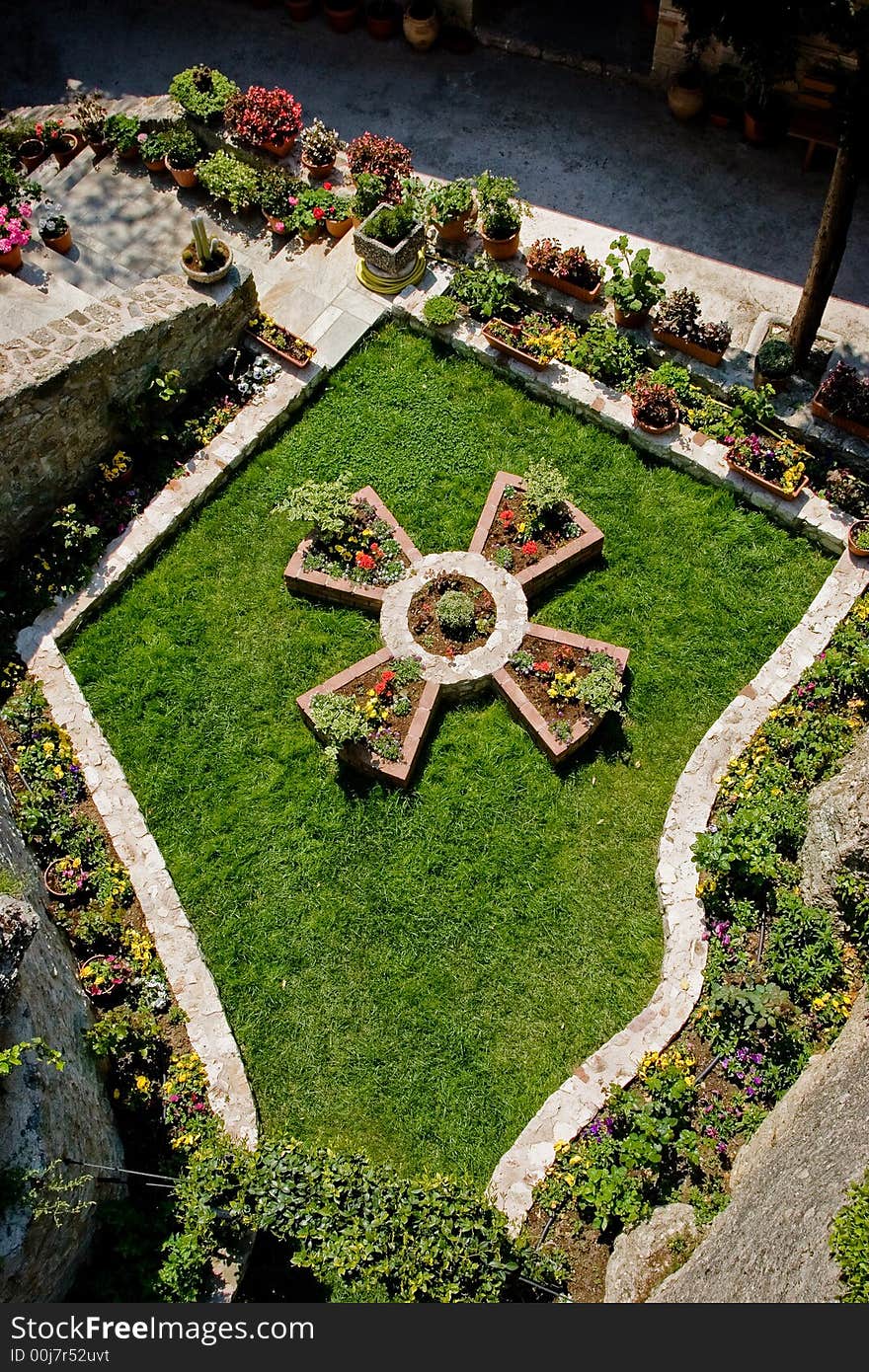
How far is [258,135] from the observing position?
16891 millimetres

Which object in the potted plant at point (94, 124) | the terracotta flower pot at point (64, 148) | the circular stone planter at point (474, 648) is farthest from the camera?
the terracotta flower pot at point (64, 148)

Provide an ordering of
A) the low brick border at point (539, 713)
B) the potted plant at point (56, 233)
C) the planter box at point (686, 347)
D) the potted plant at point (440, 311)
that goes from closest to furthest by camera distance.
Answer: the low brick border at point (539, 713)
the planter box at point (686, 347)
the potted plant at point (440, 311)
the potted plant at point (56, 233)

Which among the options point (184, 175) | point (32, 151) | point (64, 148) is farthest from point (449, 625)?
point (32, 151)

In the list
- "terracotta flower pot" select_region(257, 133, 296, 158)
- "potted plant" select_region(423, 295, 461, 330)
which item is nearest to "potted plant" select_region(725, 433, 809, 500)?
"potted plant" select_region(423, 295, 461, 330)

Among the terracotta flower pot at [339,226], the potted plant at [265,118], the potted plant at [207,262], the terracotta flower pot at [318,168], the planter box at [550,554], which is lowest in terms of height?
the planter box at [550,554]

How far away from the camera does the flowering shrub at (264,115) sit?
16.8m

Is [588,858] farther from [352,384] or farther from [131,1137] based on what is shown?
[352,384]

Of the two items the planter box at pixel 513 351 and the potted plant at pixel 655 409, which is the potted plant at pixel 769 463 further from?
the planter box at pixel 513 351

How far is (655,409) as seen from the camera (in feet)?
48.1

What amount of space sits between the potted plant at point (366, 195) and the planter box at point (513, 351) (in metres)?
2.63

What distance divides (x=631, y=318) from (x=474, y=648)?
5344mm

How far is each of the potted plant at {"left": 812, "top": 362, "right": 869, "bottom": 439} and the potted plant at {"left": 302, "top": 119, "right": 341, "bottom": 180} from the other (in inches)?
315

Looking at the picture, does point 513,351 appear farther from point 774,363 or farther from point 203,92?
point 203,92

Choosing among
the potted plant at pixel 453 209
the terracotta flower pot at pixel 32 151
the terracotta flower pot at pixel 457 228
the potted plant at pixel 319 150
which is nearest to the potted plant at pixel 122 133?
the terracotta flower pot at pixel 32 151
